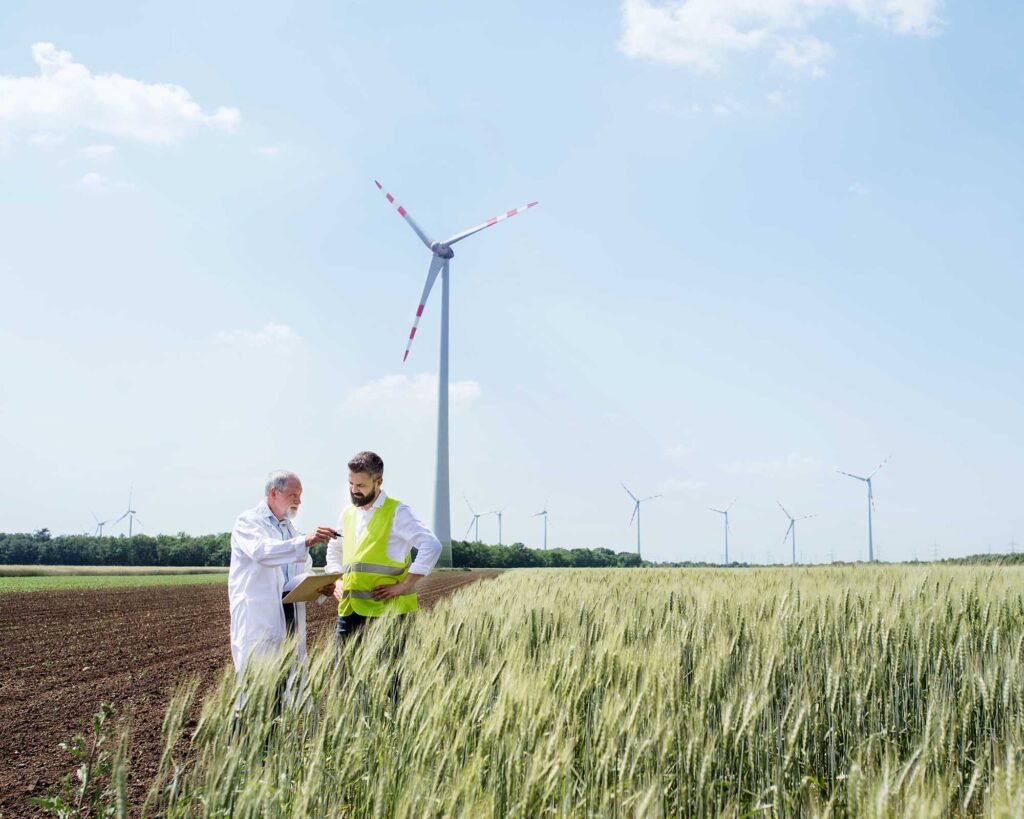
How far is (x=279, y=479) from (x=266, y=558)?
0.61 m

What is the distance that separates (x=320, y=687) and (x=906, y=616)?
4130mm

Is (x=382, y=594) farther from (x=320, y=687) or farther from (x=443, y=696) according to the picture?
(x=443, y=696)

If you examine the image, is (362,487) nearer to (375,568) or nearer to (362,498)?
(362,498)

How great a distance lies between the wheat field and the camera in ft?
9.26

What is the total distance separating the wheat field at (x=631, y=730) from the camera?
2.82m

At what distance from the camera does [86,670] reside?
1193cm

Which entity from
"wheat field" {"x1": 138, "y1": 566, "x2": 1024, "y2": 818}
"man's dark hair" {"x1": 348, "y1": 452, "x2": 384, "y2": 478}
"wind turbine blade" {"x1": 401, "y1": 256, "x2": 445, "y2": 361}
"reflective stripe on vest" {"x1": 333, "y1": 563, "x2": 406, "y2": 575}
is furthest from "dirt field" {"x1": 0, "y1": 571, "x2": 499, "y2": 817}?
"wind turbine blade" {"x1": 401, "y1": 256, "x2": 445, "y2": 361}

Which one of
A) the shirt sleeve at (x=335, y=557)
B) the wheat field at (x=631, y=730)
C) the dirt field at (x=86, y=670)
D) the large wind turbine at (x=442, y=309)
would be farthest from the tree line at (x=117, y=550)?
the wheat field at (x=631, y=730)

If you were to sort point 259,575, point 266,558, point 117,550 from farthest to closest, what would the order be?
point 117,550
point 259,575
point 266,558

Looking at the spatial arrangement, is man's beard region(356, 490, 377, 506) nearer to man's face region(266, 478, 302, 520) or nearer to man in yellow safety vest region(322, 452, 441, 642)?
man in yellow safety vest region(322, 452, 441, 642)

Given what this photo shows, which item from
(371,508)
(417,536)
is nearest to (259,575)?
(371,508)

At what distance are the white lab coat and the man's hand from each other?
6 cm

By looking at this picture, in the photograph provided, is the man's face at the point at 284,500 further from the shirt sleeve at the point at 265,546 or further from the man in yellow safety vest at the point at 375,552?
the man in yellow safety vest at the point at 375,552

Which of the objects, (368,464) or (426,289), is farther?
(426,289)
